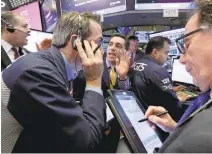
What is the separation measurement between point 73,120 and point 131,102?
49cm

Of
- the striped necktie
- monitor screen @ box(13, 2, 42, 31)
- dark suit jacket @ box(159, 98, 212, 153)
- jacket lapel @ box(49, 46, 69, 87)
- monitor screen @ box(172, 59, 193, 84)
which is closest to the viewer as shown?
dark suit jacket @ box(159, 98, 212, 153)

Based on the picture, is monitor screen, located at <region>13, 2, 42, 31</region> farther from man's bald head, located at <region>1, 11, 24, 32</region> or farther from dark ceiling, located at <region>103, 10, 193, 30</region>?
dark ceiling, located at <region>103, 10, 193, 30</region>

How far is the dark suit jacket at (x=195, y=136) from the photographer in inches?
30.7

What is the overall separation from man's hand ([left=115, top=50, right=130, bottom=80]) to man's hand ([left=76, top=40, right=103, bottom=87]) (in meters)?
1.28

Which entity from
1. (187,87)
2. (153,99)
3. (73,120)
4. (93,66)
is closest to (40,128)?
(73,120)

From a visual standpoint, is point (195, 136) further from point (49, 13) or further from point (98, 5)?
point (49, 13)

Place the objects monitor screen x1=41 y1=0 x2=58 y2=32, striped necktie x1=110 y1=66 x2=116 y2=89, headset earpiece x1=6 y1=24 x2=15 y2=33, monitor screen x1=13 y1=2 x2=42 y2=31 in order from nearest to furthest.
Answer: striped necktie x1=110 y1=66 x2=116 y2=89
headset earpiece x1=6 y1=24 x2=15 y2=33
monitor screen x1=41 y1=0 x2=58 y2=32
monitor screen x1=13 y1=2 x2=42 y2=31

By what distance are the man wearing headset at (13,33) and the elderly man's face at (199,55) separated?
1.98 m

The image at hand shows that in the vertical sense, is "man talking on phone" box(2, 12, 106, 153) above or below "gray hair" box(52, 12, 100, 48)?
below

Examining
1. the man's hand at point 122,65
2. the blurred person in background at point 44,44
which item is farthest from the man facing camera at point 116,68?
the blurred person in background at point 44,44

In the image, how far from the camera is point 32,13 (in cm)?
330

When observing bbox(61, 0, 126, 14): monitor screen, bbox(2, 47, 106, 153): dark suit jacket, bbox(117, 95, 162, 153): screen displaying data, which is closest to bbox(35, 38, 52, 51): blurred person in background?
bbox(61, 0, 126, 14): monitor screen

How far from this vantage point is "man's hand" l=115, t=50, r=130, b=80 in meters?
2.73

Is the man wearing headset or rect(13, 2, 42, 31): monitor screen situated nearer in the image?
the man wearing headset
